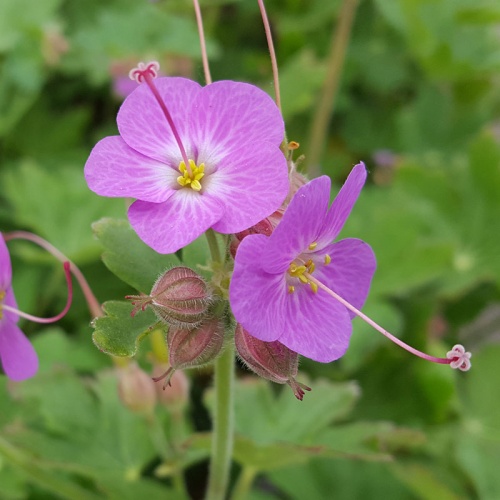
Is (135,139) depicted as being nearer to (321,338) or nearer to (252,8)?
(321,338)

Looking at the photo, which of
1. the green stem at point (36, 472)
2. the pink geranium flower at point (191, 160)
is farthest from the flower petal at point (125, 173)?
the green stem at point (36, 472)

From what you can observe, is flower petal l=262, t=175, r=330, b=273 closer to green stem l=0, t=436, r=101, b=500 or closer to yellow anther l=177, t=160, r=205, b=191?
yellow anther l=177, t=160, r=205, b=191

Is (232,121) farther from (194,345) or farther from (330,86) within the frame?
(330,86)

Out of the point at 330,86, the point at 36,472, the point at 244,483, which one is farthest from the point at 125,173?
the point at 330,86

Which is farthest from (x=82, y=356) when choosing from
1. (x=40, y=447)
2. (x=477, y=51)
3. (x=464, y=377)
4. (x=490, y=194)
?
(x=477, y=51)

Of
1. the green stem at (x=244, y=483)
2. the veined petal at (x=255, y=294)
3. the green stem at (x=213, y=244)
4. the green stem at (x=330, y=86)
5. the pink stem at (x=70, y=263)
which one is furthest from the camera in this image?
the green stem at (x=330, y=86)

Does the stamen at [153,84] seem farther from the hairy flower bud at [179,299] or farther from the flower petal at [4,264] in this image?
the flower petal at [4,264]
